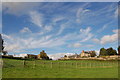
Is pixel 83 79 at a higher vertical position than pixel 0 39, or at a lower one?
lower

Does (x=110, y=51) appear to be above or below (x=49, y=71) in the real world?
above

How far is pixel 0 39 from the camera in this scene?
74375mm

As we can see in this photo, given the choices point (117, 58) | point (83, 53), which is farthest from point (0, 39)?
point (83, 53)

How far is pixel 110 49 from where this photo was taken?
11538 centimetres

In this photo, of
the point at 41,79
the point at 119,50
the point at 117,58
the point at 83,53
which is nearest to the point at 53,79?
the point at 41,79

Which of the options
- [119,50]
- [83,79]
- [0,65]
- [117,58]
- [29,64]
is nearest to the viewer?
[83,79]

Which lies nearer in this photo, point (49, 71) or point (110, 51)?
point (49, 71)

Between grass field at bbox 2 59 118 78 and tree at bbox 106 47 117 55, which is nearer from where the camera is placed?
grass field at bbox 2 59 118 78

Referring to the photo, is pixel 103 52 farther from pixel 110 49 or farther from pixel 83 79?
pixel 83 79

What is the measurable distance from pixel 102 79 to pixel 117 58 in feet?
211

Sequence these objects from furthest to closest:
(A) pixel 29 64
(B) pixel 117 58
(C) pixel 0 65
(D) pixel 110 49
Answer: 1. (D) pixel 110 49
2. (B) pixel 117 58
3. (A) pixel 29 64
4. (C) pixel 0 65

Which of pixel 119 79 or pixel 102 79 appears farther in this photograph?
pixel 119 79

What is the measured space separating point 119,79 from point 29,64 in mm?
22625

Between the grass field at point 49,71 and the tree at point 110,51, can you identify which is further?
the tree at point 110,51
